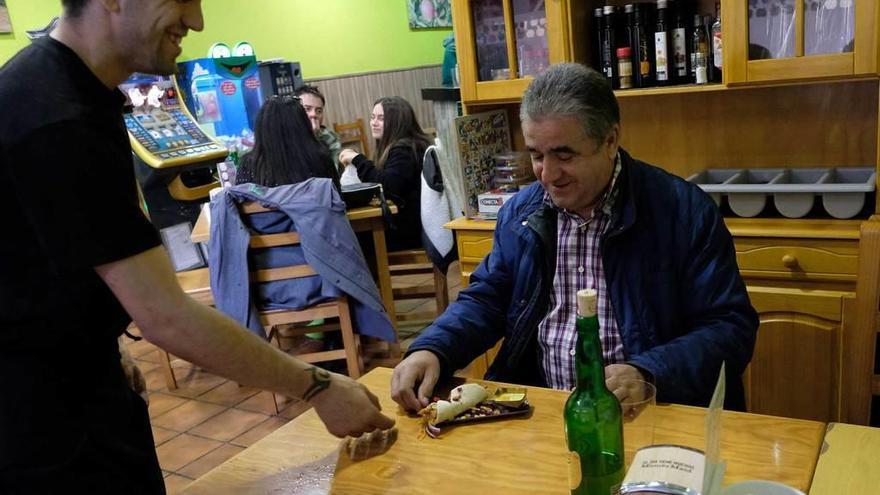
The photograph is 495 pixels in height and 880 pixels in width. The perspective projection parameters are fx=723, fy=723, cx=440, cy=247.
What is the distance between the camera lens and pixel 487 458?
113 cm

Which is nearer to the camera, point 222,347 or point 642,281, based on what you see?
point 222,347

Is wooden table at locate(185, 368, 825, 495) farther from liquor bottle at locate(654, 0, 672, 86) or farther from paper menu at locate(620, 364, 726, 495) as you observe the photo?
liquor bottle at locate(654, 0, 672, 86)

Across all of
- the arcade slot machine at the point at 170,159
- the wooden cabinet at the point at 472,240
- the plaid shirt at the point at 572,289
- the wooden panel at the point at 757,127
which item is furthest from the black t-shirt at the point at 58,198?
the arcade slot machine at the point at 170,159

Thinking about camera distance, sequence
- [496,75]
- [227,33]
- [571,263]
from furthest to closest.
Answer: [227,33]
[496,75]
[571,263]

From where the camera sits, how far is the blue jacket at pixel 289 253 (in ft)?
9.62

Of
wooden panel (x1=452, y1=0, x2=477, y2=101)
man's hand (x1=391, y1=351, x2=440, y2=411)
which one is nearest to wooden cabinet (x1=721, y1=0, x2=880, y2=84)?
wooden panel (x1=452, y1=0, x2=477, y2=101)

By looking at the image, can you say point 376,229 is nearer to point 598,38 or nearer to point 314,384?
point 598,38

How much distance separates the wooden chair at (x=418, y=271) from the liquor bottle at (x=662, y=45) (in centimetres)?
153

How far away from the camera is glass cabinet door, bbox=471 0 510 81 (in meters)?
2.76

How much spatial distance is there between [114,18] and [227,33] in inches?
181

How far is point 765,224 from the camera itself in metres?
2.30

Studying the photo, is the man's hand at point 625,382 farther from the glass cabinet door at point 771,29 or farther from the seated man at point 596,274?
the glass cabinet door at point 771,29

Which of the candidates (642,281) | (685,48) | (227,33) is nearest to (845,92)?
(685,48)

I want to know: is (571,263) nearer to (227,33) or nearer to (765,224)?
(765,224)
